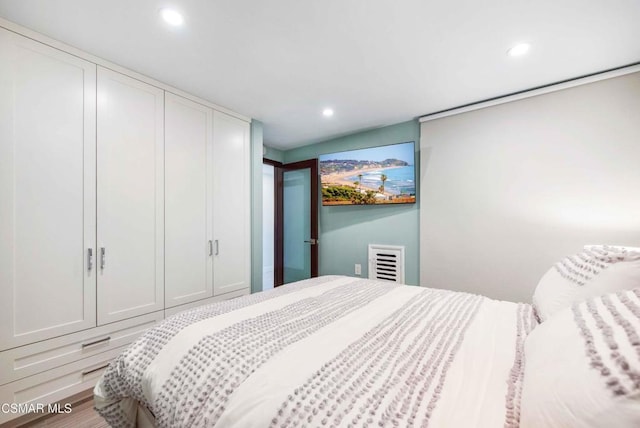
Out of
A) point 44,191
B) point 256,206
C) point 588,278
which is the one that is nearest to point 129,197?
point 44,191

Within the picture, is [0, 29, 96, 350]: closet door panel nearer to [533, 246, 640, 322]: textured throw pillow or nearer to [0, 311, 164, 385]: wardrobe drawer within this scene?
[0, 311, 164, 385]: wardrobe drawer

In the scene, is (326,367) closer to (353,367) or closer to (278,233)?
(353,367)

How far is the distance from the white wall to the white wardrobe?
96.4 inches

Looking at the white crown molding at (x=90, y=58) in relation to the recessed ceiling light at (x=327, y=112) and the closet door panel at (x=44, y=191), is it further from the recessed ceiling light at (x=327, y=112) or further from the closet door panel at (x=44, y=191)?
the recessed ceiling light at (x=327, y=112)

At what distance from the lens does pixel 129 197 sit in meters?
1.97

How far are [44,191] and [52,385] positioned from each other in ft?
4.13

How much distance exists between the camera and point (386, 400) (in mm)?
656

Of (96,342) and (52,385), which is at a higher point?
(96,342)

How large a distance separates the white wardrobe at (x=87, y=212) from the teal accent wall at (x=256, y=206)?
51 cm

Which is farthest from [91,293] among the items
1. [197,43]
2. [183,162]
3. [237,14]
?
[237,14]

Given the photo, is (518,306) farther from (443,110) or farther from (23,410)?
(23,410)

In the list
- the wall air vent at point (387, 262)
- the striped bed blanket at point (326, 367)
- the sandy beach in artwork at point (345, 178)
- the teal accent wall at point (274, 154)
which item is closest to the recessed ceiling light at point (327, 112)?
the sandy beach in artwork at point (345, 178)

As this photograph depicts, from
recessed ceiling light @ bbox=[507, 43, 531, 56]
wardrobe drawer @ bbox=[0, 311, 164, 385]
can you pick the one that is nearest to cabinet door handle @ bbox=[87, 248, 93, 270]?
wardrobe drawer @ bbox=[0, 311, 164, 385]

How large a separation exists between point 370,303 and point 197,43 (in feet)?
6.64
